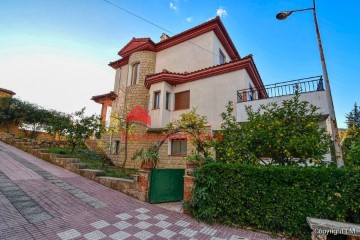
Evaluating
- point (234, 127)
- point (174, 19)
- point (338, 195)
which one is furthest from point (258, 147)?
point (174, 19)

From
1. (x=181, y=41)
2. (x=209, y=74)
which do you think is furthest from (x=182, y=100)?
(x=181, y=41)

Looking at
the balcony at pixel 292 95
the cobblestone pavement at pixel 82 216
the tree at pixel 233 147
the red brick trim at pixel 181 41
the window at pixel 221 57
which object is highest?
the red brick trim at pixel 181 41

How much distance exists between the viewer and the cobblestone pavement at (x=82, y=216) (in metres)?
3.89

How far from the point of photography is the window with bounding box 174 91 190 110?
482 inches

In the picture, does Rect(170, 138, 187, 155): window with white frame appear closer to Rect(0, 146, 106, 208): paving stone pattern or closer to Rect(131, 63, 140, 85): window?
Rect(131, 63, 140, 85): window

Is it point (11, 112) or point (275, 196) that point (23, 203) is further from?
point (11, 112)

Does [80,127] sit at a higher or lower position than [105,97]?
lower

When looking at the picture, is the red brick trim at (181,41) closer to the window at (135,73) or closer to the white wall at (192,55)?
the white wall at (192,55)

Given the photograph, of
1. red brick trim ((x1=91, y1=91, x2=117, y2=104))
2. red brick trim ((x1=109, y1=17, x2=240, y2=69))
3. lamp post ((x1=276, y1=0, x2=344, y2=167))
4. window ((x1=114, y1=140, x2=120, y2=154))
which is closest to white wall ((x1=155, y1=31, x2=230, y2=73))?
red brick trim ((x1=109, y1=17, x2=240, y2=69))

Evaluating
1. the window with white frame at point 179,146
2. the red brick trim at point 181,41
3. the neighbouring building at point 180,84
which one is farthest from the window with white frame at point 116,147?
the red brick trim at point 181,41

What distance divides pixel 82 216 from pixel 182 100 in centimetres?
912

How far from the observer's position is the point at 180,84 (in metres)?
12.7

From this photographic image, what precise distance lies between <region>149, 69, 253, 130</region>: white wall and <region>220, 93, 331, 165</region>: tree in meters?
4.36

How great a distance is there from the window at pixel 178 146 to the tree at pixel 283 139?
561cm
